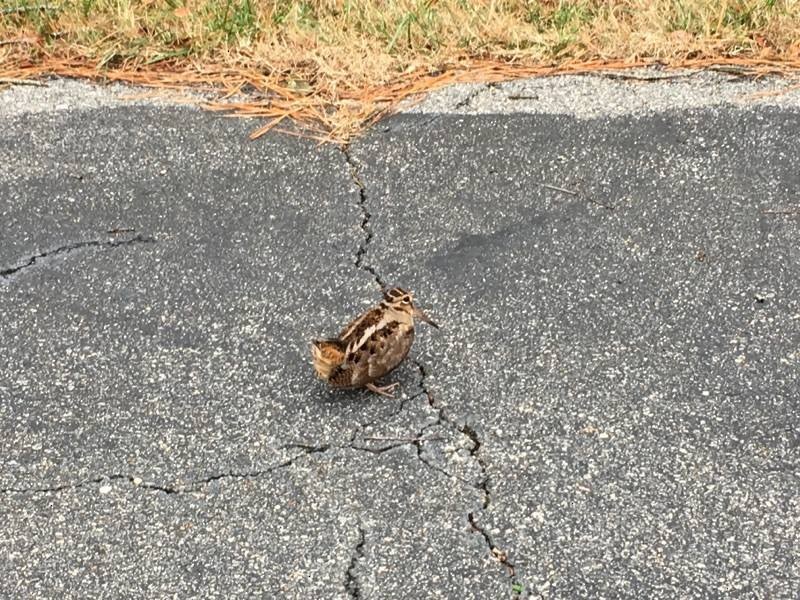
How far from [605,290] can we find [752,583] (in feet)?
4.99

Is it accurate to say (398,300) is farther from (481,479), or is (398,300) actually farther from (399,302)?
(481,479)

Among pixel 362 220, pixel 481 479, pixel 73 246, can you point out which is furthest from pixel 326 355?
pixel 73 246

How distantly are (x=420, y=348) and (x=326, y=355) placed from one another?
513 millimetres

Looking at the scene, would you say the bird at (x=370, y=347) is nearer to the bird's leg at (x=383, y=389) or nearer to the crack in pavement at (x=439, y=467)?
the bird's leg at (x=383, y=389)

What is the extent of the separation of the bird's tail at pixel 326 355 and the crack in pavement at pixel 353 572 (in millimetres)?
650

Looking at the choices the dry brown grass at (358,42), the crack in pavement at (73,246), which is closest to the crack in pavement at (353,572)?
the crack in pavement at (73,246)

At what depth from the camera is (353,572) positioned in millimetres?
3246

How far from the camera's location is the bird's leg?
12.9 feet

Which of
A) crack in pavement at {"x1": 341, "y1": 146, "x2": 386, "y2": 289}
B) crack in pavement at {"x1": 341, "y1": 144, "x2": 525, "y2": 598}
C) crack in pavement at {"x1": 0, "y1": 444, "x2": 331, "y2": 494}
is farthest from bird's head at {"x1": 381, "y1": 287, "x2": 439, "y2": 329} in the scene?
crack in pavement at {"x1": 0, "y1": 444, "x2": 331, "y2": 494}

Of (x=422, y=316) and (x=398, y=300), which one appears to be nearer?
(x=398, y=300)

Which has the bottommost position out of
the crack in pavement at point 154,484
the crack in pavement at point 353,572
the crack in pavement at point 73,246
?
the crack in pavement at point 353,572

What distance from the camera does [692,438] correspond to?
3670 millimetres

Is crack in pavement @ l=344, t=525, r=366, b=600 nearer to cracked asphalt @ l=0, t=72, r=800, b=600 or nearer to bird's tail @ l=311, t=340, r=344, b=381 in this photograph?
cracked asphalt @ l=0, t=72, r=800, b=600

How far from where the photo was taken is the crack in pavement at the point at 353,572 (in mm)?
3184
